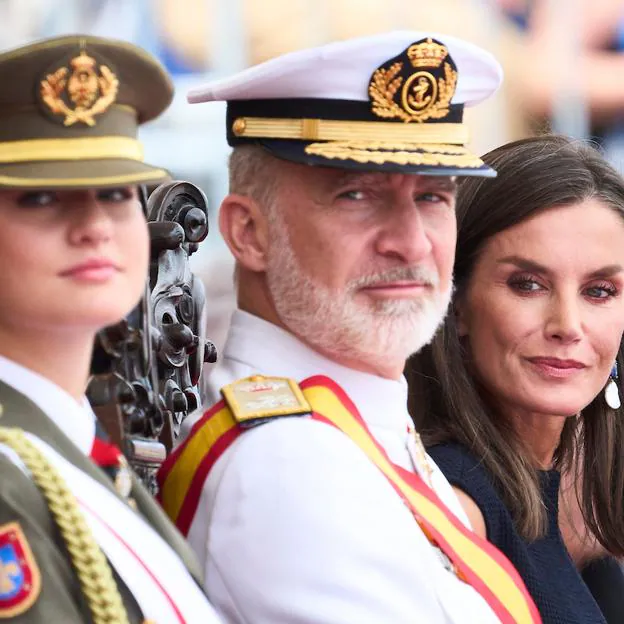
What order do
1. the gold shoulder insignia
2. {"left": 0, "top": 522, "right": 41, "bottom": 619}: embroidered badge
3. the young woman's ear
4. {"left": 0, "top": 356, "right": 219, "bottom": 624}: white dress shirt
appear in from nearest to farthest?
{"left": 0, "top": 522, "right": 41, "bottom": 619}: embroidered badge < {"left": 0, "top": 356, "right": 219, "bottom": 624}: white dress shirt < the gold shoulder insignia < the young woman's ear

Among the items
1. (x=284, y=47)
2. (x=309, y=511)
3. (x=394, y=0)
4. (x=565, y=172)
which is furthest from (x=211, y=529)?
(x=394, y=0)

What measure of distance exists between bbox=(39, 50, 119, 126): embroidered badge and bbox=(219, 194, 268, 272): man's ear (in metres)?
0.48

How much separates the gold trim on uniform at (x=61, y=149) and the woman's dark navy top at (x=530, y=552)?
1.13m

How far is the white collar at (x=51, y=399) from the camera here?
160cm

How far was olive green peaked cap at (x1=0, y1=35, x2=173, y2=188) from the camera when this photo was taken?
5.16 feet

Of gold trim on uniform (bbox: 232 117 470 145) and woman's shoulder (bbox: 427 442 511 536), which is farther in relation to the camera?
woman's shoulder (bbox: 427 442 511 536)

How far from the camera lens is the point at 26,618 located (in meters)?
1.49

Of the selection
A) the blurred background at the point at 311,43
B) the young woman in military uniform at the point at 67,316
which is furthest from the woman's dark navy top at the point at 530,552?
the blurred background at the point at 311,43

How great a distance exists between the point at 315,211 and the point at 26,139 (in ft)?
1.81

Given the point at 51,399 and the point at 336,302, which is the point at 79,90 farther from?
the point at 336,302

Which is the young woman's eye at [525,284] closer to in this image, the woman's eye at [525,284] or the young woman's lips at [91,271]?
the woman's eye at [525,284]

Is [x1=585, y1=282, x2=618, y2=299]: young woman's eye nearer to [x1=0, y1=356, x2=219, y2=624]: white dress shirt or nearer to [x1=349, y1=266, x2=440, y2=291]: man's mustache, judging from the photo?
[x1=349, y1=266, x2=440, y2=291]: man's mustache

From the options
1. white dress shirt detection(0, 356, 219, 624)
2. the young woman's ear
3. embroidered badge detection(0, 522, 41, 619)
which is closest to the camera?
embroidered badge detection(0, 522, 41, 619)

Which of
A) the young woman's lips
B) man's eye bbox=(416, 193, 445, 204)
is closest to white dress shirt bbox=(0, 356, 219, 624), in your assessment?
the young woman's lips
